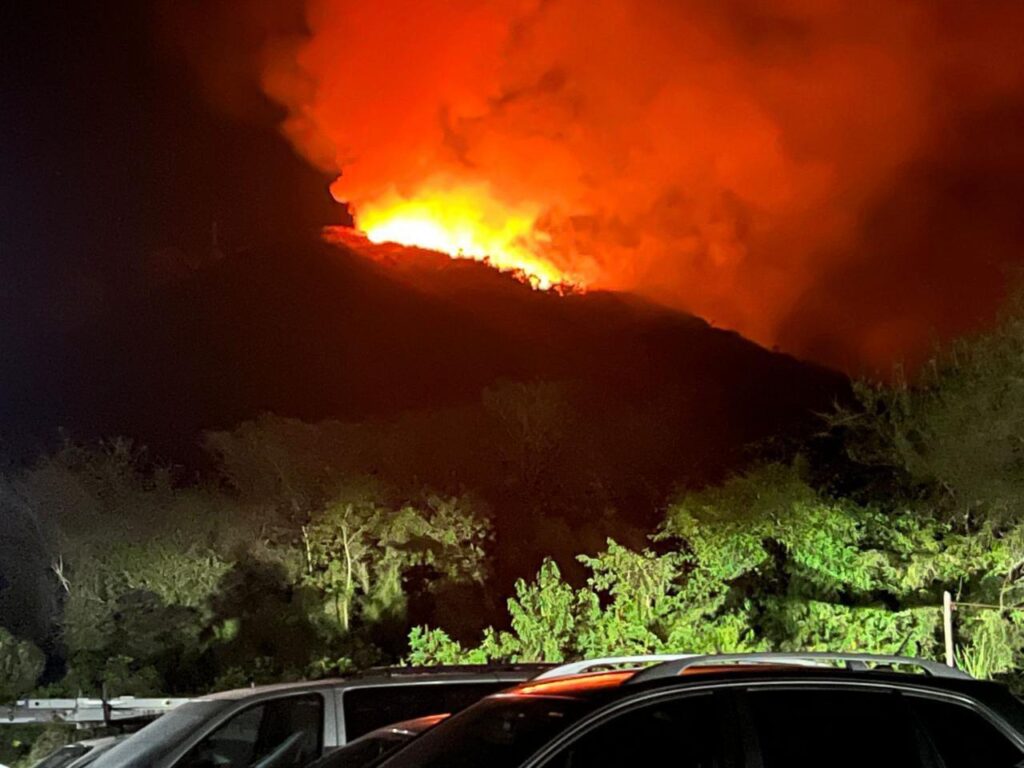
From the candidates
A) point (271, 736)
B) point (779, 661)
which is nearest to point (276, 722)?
point (271, 736)

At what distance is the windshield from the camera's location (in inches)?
219

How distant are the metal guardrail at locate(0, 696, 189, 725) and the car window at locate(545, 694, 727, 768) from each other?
792cm

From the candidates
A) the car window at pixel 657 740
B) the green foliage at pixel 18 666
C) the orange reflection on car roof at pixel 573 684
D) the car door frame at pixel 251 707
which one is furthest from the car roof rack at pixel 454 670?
the green foliage at pixel 18 666

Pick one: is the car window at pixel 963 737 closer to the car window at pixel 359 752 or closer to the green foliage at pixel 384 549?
the car window at pixel 359 752

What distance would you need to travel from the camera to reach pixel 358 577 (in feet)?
77.7

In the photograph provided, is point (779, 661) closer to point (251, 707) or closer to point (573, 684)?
point (573, 684)

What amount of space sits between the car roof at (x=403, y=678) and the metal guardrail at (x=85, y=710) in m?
4.75

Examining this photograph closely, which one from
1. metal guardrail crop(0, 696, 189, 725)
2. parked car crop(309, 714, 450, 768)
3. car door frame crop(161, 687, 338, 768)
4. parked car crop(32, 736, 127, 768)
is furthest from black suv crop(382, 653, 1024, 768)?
metal guardrail crop(0, 696, 189, 725)

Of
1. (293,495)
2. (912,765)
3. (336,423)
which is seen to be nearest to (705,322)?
(336,423)

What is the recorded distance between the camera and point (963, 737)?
390cm

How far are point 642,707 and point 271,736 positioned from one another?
113 inches

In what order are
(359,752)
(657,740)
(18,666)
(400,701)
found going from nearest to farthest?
1. (657,740)
2. (359,752)
3. (400,701)
4. (18,666)

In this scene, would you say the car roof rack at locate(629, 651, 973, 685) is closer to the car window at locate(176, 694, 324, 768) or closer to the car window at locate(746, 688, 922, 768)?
the car window at locate(746, 688, 922, 768)

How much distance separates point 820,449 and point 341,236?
2981 inches
